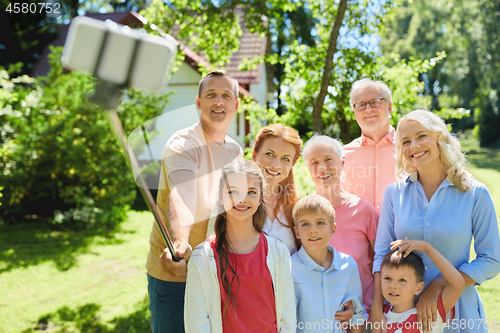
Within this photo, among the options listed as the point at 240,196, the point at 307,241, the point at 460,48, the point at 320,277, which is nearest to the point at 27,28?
the point at 240,196

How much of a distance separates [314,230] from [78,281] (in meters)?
4.81

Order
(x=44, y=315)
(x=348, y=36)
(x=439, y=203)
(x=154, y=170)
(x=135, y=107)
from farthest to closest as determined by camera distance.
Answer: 1. (x=135, y=107)
2. (x=348, y=36)
3. (x=44, y=315)
4. (x=439, y=203)
5. (x=154, y=170)

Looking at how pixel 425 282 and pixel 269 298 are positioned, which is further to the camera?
pixel 425 282

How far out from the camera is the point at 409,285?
2051mm

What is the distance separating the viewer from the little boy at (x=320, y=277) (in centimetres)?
207

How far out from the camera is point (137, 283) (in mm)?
5488

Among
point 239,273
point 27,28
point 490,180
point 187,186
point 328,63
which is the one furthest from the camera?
point 490,180

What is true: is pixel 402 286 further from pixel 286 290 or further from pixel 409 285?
pixel 286 290

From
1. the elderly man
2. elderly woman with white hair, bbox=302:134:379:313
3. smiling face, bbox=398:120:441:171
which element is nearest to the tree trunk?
the elderly man

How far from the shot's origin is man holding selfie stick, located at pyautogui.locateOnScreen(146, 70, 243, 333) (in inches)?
70.3

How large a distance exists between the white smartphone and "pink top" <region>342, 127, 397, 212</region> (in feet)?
7.58

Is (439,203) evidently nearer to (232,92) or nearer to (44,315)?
(232,92)

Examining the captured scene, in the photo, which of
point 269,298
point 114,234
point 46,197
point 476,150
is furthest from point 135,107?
point 476,150

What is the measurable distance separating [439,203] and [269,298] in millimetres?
1101
